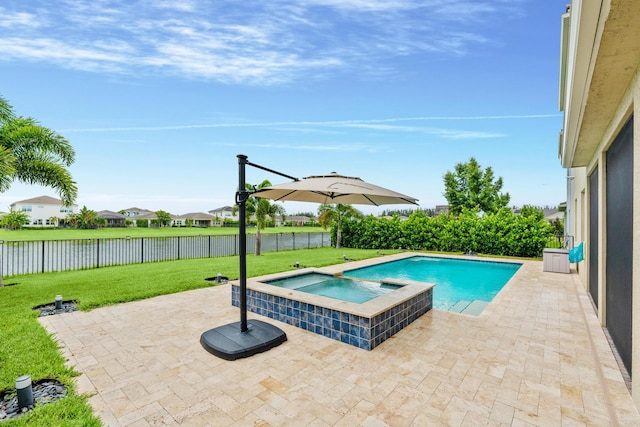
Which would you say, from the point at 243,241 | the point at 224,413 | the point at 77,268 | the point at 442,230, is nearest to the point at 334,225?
the point at 442,230

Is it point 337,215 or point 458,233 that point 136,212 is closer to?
point 337,215

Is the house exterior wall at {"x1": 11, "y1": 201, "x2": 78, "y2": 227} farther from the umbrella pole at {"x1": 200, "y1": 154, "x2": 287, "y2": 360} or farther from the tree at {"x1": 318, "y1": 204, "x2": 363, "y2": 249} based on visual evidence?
the umbrella pole at {"x1": 200, "y1": 154, "x2": 287, "y2": 360}

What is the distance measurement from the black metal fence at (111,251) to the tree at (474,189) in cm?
2070

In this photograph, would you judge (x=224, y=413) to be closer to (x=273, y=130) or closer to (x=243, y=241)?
(x=243, y=241)

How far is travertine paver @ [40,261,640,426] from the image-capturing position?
102 inches

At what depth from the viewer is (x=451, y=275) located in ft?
36.9

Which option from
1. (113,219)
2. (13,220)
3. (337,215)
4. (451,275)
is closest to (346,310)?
(451,275)

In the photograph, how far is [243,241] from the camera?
410 cm

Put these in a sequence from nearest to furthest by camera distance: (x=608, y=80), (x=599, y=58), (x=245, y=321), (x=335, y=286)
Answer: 1. (x=599, y=58)
2. (x=608, y=80)
3. (x=245, y=321)
4. (x=335, y=286)

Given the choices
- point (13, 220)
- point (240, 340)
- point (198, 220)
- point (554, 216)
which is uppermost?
point (554, 216)

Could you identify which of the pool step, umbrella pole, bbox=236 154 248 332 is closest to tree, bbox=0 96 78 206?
umbrella pole, bbox=236 154 248 332

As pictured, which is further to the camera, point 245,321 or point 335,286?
point 335,286

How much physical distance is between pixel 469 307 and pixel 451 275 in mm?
4650

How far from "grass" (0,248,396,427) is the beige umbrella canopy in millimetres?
3103
